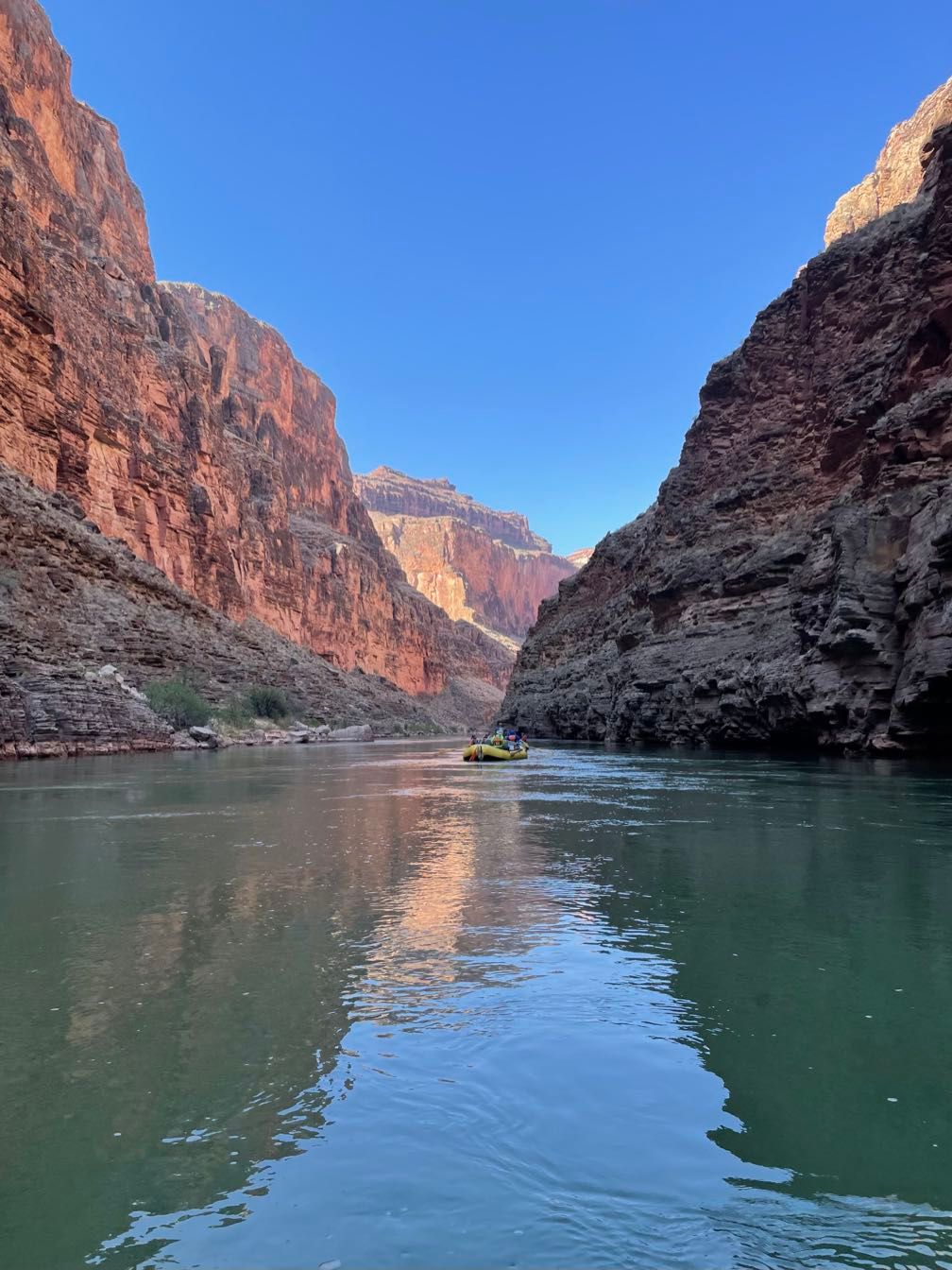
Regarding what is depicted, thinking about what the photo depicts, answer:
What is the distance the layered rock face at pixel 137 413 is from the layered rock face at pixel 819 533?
3282 centimetres

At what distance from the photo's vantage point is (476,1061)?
127 inches

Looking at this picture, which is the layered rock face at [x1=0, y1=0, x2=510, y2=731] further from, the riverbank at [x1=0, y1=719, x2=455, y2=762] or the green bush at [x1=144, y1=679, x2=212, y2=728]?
the riverbank at [x1=0, y1=719, x2=455, y2=762]

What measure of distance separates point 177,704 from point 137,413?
40.1m

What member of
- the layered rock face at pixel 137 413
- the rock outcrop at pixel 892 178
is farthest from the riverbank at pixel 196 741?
the rock outcrop at pixel 892 178

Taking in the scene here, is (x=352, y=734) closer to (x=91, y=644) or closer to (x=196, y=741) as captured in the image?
(x=196, y=741)

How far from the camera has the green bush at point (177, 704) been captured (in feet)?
119

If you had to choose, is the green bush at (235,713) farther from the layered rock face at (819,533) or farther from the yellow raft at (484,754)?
the layered rock face at (819,533)

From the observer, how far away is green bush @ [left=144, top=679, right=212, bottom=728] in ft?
119

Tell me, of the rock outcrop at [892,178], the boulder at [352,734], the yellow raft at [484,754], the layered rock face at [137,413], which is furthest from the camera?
the boulder at [352,734]

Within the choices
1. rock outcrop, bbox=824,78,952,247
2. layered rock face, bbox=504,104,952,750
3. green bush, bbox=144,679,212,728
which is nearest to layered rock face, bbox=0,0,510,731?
green bush, bbox=144,679,212,728

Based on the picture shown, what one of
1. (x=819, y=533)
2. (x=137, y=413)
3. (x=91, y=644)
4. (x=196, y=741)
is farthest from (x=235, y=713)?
(x=137, y=413)

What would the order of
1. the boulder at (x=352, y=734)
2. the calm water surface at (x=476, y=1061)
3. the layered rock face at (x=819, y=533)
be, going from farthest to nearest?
the boulder at (x=352, y=734) → the layered rock face at (x=819, y=533) → the calm water surface at (x=476, y=1061)

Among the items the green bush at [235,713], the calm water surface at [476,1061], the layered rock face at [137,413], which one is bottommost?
the calm water surface at [476,1061]

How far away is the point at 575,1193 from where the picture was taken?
7.52 ft
